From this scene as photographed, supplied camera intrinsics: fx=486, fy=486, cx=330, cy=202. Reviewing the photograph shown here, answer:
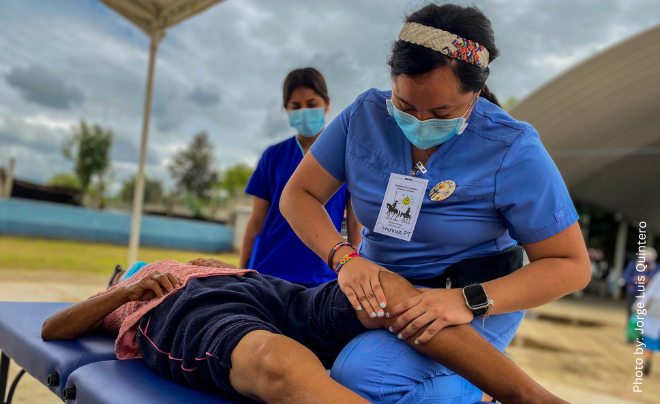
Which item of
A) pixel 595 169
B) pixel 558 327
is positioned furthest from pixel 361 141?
pixel 595 169

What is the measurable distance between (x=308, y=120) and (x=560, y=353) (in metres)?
4.86

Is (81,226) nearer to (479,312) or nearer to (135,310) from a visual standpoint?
(135,310)

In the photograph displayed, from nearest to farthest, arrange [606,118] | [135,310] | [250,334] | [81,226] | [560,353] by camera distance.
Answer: [250,334], [135,310], [560,353], [606,118], [81,226]

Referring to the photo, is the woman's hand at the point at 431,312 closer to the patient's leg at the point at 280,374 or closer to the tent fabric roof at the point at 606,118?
the patient's leg at the point at 280,374

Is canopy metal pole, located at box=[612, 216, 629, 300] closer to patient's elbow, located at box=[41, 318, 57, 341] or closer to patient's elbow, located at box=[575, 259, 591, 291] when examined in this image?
patient's elbow, located at box=[575, 259, 591, 291]

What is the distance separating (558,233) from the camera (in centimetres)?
116

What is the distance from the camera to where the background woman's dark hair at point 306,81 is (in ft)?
7.92

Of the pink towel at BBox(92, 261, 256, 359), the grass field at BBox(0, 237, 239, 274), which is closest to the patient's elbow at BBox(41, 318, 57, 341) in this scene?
the pink towel at BBox(92, 261, 256, 359)

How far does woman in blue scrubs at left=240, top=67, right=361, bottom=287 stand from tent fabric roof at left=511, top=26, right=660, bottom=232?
26.6 ft

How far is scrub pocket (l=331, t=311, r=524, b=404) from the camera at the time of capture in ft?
3.74

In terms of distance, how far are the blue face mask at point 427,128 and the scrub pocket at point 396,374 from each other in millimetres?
466

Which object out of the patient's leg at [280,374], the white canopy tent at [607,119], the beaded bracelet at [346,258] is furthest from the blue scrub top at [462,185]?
the white canopy tent at [607,119]

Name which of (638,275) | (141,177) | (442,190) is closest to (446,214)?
(442,190)

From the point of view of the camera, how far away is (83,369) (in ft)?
4.03
